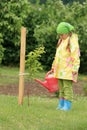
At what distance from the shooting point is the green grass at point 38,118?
789 cm

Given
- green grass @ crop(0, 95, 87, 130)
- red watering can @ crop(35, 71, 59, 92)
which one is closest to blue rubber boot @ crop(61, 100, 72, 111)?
green grass @ crop(0, 95, 87, 130)

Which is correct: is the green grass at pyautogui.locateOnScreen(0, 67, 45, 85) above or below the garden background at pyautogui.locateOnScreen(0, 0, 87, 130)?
below

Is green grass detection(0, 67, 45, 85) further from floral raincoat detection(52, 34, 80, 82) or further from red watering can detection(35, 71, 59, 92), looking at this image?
floral raincoat detection(52, 34, 80, 82)

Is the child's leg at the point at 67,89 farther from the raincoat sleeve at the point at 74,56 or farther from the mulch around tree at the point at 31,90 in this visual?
the mulch around tree at the point at 31,90

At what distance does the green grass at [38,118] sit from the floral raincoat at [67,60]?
2.23ft

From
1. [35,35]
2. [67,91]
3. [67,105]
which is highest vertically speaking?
[67,91]

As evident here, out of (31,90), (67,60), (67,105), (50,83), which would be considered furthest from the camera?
(31,90)

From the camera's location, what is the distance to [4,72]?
857 inches

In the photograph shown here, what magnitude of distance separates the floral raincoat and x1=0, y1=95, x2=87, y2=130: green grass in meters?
0.68

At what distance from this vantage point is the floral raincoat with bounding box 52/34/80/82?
30.3ft

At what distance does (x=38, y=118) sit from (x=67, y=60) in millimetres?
1420

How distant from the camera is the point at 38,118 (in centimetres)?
850

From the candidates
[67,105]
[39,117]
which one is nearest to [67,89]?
[67,105]

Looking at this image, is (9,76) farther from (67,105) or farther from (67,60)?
(67,60)
